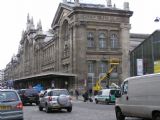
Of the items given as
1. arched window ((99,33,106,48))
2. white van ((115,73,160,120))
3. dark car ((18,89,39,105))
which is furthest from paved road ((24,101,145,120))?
arched window ((99,33,106,48))

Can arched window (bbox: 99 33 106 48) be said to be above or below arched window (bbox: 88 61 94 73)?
above

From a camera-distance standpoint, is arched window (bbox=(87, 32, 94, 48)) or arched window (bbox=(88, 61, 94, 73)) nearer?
arched window (bbox=(88, 61, 94, 73))

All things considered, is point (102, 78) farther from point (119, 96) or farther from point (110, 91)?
point (119, 96)

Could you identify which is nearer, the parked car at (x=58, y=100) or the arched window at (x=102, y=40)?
the parked car at (x=58, y=100)

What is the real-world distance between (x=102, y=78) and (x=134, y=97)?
5174 centimetres

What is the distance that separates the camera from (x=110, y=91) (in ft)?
142

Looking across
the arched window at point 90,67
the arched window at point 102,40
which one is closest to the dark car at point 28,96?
the arched window at point 90,67

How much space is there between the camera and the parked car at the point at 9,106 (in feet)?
55.9

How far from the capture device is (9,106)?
1716cm

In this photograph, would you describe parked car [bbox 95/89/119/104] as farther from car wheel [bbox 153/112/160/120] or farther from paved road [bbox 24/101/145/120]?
car wheel [bbox 153/112/160/120]

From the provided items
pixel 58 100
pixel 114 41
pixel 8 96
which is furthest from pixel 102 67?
pixel 8 96

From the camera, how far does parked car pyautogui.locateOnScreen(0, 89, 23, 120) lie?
1705 centimetres

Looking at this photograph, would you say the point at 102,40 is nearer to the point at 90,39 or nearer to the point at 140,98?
the point at 90,39

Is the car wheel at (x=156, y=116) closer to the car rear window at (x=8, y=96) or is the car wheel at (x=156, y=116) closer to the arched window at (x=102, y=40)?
the car rear window at (x=8, y=96)
